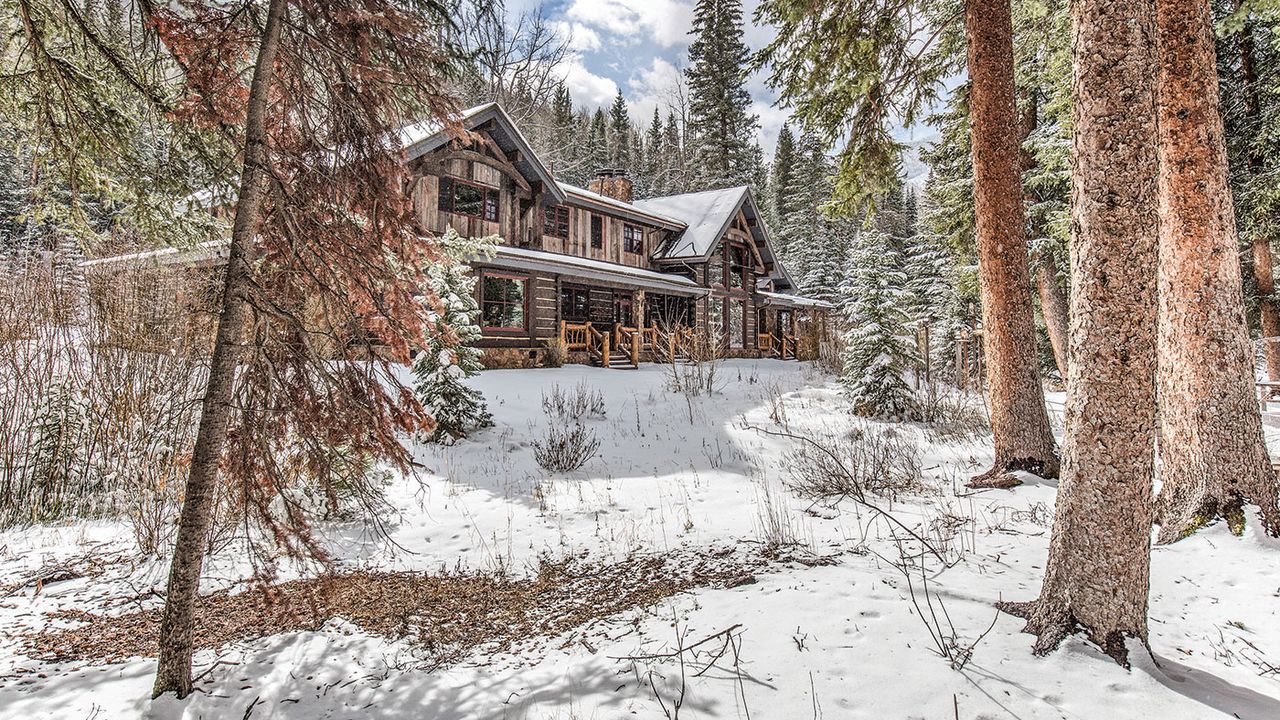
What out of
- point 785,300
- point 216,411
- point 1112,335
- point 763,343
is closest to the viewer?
point 1112,335

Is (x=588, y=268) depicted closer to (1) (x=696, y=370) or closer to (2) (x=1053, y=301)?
(1) (x=696, y=370)

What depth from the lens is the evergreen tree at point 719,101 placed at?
38062 mm

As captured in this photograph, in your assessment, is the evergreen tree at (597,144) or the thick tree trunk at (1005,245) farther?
the evergreen tree at (597,144)

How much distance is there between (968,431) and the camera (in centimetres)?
930

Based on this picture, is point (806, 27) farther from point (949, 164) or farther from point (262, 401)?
point (949, 164)

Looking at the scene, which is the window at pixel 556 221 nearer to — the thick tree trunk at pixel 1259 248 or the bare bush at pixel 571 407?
the bare bush at pixel 571 407

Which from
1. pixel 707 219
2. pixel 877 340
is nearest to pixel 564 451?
pixel 877 340

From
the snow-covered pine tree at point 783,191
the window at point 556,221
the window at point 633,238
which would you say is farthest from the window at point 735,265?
the snow-covered pine tree at point 783,191

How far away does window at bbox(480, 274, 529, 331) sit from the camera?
55.1 ft

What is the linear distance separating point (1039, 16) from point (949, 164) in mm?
7592

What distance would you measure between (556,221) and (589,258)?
1.87m

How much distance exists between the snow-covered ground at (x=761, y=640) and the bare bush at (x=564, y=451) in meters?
1.90

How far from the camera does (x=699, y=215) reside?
25812mm

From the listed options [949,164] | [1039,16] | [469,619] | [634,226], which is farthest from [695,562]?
[634,226]
